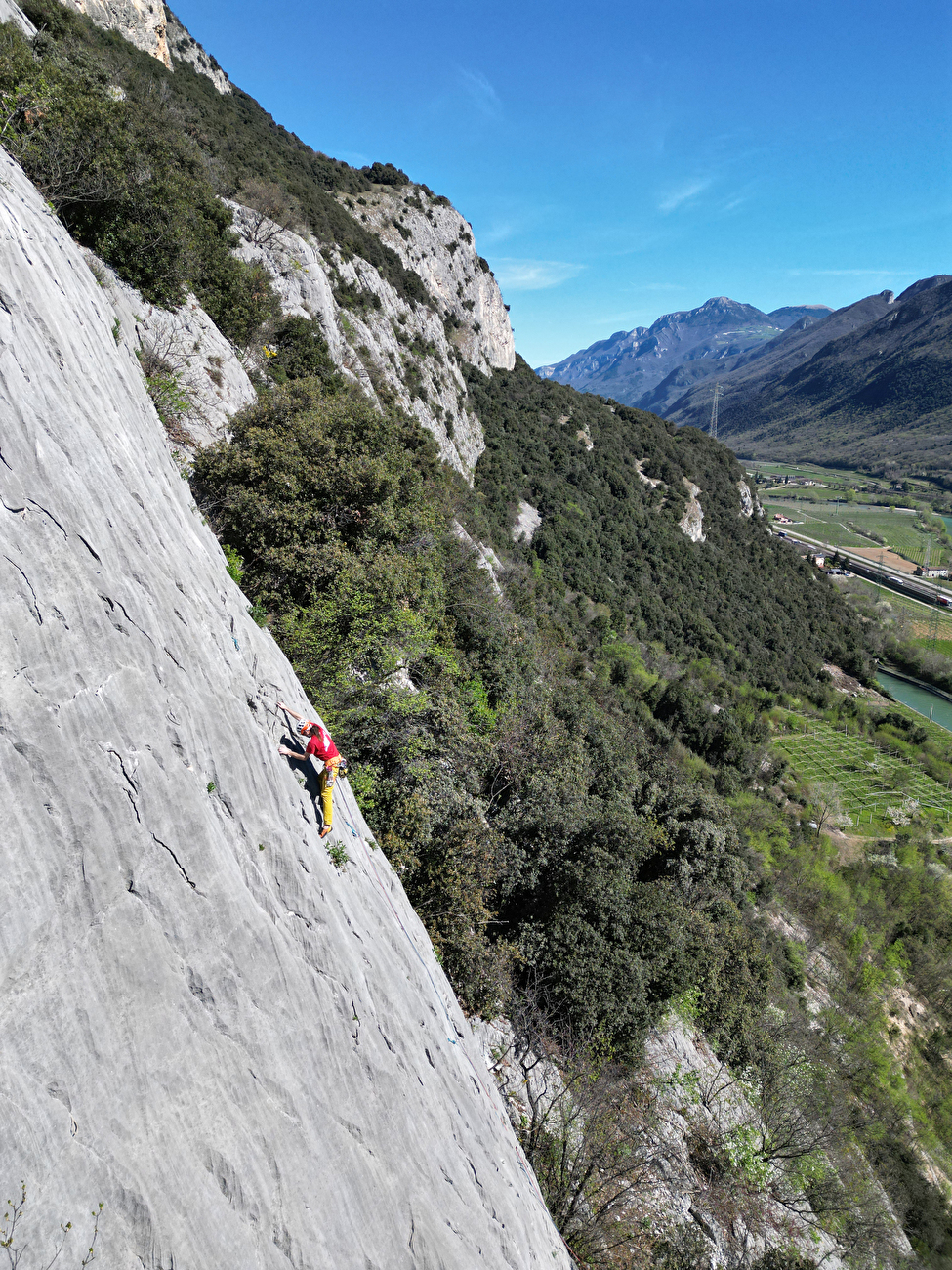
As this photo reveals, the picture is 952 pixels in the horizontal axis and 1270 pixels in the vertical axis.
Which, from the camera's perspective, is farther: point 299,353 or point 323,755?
point 299,353

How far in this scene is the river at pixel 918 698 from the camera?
84425 millimetres

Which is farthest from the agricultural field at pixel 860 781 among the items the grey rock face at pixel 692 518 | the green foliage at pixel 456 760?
the green foliage at pixel 456 760

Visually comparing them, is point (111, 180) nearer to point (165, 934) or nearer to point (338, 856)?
point (338, 856)

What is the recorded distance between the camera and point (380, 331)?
42500 mm

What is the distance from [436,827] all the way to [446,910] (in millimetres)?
2237

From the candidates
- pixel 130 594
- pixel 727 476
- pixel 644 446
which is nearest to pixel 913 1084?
pixel 130 594

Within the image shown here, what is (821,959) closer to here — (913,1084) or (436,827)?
(913,1084)

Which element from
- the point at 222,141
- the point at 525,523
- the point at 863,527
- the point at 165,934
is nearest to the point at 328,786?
the point at 165,934

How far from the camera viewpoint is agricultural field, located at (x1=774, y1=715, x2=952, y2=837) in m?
53.9

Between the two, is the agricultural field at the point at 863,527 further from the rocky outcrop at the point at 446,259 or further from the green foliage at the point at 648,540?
the rocky outcrop at the point at 446,259

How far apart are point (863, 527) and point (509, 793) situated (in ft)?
624

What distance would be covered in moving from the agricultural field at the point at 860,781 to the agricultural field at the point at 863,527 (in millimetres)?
108619

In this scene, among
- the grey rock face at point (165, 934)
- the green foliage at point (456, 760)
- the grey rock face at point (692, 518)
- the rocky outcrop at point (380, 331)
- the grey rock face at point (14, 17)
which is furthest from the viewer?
the grey rock face at point (692, 518)

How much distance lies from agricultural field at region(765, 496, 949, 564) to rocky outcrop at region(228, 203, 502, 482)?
14261 cm
